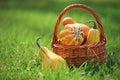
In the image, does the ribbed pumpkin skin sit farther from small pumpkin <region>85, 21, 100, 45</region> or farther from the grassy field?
the grassy field

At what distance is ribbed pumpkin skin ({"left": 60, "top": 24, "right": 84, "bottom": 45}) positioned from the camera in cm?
448

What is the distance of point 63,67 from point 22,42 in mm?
1349

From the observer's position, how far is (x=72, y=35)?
4.52m

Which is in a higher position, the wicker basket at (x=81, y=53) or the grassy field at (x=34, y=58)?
the wicker basket at (x=81, y=53)

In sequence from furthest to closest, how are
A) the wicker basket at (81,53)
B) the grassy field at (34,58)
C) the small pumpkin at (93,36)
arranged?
the small pumpkin at (93,36), the wicker basket at (81,53), the grassy field at (34,58)

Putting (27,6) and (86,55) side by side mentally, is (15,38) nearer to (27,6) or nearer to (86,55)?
(86,55)

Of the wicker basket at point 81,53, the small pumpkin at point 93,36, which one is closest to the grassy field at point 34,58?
the wicker basket at point 81,53

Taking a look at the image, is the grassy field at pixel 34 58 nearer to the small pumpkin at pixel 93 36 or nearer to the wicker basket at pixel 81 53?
the wicker basket at pixel 81 53

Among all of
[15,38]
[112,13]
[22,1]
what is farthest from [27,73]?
[22,1]

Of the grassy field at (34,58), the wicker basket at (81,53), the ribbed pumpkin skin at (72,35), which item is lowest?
the grassy field at (34,58)

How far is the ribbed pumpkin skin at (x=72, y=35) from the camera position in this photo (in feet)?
14.7

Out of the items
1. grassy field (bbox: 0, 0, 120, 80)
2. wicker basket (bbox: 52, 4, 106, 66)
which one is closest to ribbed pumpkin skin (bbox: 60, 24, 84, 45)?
wicker basket (bbox: 52, 4, 106, 66)

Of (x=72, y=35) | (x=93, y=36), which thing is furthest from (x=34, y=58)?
(x=93, y=36)

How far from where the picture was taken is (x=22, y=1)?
12.0 metres
